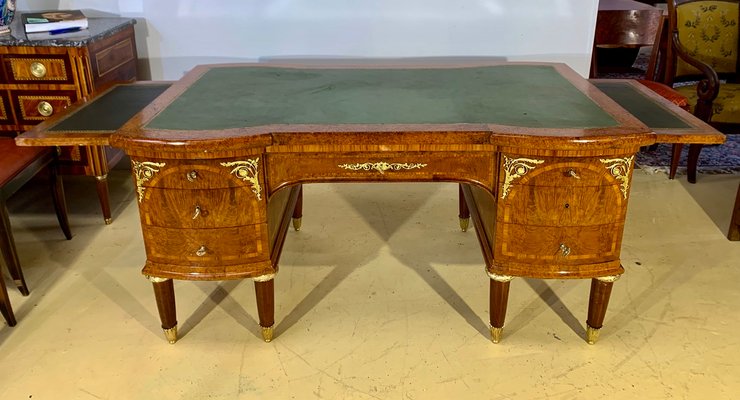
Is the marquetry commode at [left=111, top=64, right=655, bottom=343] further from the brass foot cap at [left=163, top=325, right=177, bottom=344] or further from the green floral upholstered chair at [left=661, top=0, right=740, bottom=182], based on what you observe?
the green floral upholstered chair at [left=661, top=0, right=740, bottom=182]

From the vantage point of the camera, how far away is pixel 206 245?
176cm

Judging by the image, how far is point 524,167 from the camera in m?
1.67

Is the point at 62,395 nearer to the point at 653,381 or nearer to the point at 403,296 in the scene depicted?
the point at 403,296

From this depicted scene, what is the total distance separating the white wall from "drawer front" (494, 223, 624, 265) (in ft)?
4.88

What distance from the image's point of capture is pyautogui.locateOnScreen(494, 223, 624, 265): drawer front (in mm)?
1746

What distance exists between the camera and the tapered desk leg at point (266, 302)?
6.08 ft

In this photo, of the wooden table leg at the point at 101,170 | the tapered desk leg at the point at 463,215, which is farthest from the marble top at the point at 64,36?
the tapered desk leg at the point at 463,215

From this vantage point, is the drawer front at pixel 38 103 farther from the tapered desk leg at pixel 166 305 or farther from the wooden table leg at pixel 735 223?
the wooden table leg at pixel 735 223

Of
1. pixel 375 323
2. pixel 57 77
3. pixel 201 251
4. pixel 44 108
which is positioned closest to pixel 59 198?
pixel 44 108

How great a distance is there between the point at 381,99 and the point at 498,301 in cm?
72

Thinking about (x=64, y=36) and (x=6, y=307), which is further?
(x=64, y=36)

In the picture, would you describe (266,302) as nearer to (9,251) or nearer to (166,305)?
(166,305)

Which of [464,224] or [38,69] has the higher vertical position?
[38,69]

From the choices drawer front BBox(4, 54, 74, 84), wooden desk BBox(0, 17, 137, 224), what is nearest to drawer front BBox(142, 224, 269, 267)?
wooden desk BBox(0, 17, 137, 224)
